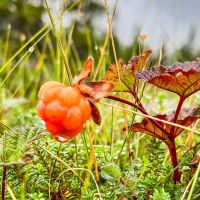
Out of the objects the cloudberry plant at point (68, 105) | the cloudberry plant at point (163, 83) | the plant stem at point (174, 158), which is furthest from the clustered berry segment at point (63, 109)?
the plant stem at point (174, 158)

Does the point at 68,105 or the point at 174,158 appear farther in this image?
the point at 174,158

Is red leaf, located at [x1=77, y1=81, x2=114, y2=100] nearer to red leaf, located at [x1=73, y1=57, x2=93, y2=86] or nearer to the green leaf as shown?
red leaf, located at [x1=73, y1=57, x2=93, y2=86]

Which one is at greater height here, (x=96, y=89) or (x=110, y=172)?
(x=96, y=89)

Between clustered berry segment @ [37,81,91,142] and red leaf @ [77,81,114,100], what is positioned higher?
red leaf @ [77,81,114,100]

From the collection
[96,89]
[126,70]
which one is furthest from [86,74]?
[126,70]

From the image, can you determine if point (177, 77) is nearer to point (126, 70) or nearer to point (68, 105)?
point (126, 70)

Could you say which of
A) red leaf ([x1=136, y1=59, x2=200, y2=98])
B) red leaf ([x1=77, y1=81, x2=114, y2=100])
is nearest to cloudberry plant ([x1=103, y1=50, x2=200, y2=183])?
red leaf ([x1=136, y1=59, x2=200, y2=98])

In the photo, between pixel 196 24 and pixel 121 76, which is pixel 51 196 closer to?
pixel 121 76
